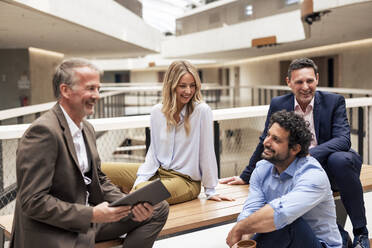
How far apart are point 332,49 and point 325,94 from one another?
16746 millimetres

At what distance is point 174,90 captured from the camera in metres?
2.99

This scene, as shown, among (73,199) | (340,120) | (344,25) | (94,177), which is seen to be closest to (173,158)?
(94,177)

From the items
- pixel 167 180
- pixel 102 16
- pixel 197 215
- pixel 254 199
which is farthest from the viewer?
pixel 102 16

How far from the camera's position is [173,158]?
3.05 meters

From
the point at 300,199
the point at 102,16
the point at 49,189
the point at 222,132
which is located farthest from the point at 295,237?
the point at 102,16

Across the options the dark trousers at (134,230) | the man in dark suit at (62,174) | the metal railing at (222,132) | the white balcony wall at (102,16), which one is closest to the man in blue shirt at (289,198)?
the dark trousers at (134,230)

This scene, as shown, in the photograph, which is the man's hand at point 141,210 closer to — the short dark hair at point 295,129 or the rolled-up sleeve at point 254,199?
the rolled-up sleeve at point 254,199

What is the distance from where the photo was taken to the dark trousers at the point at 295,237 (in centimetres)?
231

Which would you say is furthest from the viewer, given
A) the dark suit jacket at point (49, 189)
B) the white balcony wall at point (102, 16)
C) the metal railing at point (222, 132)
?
the white balcony wall at point (102, 16)

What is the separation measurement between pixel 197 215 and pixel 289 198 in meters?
0.71

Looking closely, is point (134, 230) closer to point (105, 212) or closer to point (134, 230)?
point (134, 230)

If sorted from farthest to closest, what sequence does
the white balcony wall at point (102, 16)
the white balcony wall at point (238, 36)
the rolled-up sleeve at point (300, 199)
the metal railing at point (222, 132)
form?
1. the white balcony wall at point (238, 36)
2. the white balcony wall at point (102, 16)
3. the metal railing at point (222, 132)
4. the rolled-up sleeve at point (300, 199)

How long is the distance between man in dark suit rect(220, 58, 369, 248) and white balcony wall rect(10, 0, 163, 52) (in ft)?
18.4

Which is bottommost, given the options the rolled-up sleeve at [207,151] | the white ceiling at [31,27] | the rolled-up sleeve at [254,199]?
the rolled-up sleeve at [254,199]
